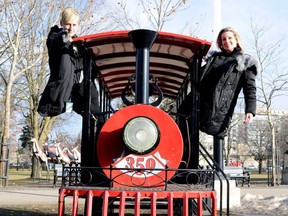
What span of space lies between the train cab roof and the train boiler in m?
0.01

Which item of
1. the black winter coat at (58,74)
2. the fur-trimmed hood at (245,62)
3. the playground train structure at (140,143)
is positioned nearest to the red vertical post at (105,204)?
the playground train structure at (140,143)

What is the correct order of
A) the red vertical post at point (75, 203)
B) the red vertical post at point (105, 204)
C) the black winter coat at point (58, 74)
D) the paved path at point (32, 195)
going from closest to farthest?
the red vertical post at point (105, 204) → the red vertical post at point (75, 203) → the black winter coat at point (58, 74) → the paved path at point (32, 195)

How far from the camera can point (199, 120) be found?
18.5ft

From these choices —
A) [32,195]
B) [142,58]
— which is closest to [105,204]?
[142,58]

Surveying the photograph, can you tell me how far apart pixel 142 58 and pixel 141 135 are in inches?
43.6

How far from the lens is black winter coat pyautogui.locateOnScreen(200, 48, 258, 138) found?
5.38 metres

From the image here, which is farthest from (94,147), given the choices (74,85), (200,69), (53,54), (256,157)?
(256,157)

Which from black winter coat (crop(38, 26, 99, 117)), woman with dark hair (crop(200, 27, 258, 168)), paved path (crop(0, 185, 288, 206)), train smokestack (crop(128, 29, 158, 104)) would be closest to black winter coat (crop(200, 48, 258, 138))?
woman with dark hair (crop(200, 27, 258, 168))

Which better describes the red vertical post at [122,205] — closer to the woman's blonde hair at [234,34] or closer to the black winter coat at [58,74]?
the black winter coat at [58,74]

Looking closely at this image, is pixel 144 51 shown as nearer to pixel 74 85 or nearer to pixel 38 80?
pixel 74 85

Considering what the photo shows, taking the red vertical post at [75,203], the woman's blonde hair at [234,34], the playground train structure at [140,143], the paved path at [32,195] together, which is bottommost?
the paved path at [32,195]

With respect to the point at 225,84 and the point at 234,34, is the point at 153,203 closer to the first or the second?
the point at 225,84

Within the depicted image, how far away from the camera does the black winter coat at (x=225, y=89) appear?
538cm

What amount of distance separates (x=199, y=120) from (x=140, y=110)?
3.15 ft
